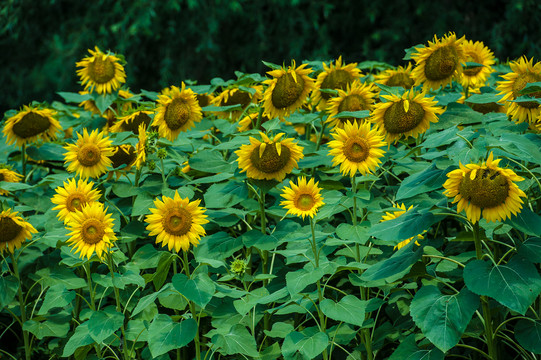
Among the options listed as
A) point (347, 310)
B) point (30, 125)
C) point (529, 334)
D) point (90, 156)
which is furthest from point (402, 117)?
point (30, 125)

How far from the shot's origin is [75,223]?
2527 mm

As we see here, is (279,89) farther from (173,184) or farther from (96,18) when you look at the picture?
(96,18)

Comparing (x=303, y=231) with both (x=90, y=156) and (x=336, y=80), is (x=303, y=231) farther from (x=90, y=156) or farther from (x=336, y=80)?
(x=90, y=156)

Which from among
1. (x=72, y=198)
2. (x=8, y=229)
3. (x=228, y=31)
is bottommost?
(x=228, y=31)

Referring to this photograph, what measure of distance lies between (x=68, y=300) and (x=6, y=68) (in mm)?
10446

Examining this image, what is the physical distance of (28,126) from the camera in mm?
3492

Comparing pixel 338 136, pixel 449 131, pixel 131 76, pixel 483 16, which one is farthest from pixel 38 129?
pixel 483 16

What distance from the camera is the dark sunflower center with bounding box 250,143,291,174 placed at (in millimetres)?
2611

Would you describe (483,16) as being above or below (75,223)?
below

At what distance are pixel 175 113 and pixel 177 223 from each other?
80 centimetres

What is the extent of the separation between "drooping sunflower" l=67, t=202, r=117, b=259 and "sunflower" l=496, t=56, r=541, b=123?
163cm

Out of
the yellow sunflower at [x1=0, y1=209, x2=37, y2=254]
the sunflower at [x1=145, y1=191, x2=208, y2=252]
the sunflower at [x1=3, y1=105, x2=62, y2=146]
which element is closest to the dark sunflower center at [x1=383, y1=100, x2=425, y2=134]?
the sunflower at [x1=145, y1=191, x2=208, y2=252]

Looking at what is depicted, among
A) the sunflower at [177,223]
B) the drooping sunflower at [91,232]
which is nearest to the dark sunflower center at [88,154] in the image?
the drooping sunflower at [91,232]

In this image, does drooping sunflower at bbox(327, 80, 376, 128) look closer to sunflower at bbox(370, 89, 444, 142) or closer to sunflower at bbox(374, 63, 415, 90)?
sunflower at bbox(370, 89, 444, 142)
